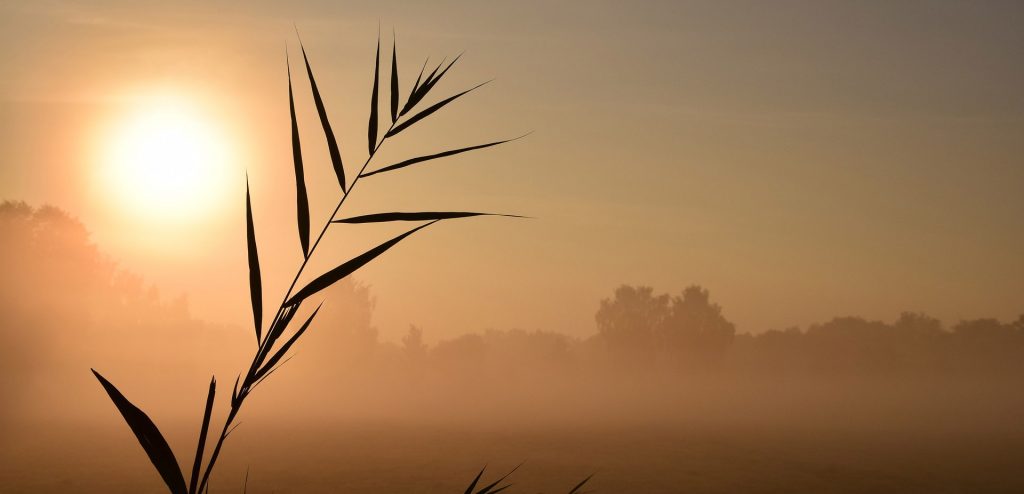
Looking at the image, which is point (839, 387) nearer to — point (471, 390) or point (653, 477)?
point (471, 390)

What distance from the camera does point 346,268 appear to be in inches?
108

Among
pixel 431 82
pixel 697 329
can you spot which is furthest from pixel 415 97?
pixel 697 329

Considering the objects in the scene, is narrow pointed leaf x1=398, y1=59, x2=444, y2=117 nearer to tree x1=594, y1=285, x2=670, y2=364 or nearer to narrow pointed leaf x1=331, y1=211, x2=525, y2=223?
narrow pointed leaf x1=331, y1=211, x2=525, y2=223

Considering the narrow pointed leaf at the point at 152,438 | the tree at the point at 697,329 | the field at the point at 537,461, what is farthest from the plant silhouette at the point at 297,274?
the tree at the point at 697,329

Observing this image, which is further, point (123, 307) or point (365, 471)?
point (123, 307)

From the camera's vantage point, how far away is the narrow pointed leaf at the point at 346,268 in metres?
2.64

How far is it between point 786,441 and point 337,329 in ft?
240

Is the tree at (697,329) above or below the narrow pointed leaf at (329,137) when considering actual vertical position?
above

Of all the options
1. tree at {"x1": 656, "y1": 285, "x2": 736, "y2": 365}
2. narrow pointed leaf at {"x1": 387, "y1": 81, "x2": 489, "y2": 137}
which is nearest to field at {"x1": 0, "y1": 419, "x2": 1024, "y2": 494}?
narrow pointed leaf at {"x1": 387, "y1": 81, "x2": 489, "y2": 137}

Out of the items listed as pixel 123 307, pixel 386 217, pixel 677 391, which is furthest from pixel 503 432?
pixel 677 391

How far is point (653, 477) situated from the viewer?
130ft

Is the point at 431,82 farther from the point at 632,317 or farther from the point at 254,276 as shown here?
the point at 632,317

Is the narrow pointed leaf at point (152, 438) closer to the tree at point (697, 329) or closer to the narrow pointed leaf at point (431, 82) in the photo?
the narrow pointed leaf at point (431, 82)

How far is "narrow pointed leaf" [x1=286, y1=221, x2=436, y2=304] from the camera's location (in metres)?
2.64
